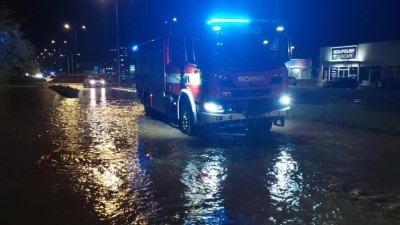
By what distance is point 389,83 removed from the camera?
143 feet

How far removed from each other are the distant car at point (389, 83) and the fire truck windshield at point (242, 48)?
3536cm

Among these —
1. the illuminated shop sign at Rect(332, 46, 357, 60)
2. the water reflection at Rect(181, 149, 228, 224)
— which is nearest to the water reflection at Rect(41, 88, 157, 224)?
the water reflection at Rect(181, 149, 228, 224)

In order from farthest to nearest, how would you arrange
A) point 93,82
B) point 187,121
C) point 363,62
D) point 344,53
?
1. point 344,53
2. point 363,62
3. point 93,82
4. point 187,121

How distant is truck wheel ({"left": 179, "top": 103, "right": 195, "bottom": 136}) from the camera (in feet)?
41.4

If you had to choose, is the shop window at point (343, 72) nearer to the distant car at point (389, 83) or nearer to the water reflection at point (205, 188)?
the distant car at point (389, 83)

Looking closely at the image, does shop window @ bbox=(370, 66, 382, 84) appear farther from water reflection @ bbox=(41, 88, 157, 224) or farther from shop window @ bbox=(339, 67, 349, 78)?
water reflection @ bbox=(41, 88, 157, 224)

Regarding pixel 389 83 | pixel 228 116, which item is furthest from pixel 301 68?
pixel 228 116

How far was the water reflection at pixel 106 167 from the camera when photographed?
626cm

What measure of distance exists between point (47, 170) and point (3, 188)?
4.43ft

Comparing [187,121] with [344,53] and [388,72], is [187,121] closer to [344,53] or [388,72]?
[388,72]

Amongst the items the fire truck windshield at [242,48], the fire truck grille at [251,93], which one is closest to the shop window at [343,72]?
the fire truck windshield at [242,48]

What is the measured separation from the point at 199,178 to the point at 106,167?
2126 millimetres

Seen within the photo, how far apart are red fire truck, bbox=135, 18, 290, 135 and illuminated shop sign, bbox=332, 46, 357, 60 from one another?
137 ft

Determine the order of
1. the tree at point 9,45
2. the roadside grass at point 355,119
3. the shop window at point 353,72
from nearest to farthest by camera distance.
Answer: the roadside grass at point 355,119 < the tree at point 9,45 < the shop window at point 353,72
